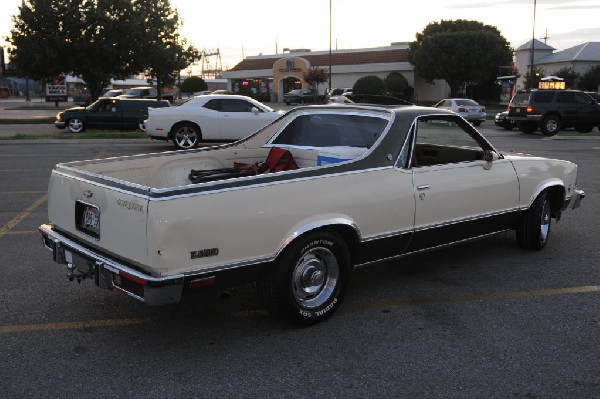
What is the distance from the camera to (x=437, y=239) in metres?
5.20

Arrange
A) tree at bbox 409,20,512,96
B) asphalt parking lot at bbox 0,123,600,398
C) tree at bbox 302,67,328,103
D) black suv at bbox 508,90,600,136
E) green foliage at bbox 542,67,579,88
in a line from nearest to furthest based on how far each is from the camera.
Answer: asphalt parking lot at bbox 0,123,600,398 → black suv at bbox 508,90,600,136 → tree at bbox 409,20,512,96 → green foliage at bbox 542,67,579,88 → tree at bbox 302,67,328,103

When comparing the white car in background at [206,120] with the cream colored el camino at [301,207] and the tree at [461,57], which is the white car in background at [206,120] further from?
the tree at [461,57]

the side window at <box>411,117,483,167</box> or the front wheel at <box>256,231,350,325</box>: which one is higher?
the side window at <box>411,117,483,167</box>

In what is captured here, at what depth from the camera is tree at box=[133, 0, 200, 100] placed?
34.7 meters

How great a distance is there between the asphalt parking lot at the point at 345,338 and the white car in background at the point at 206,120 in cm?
1081

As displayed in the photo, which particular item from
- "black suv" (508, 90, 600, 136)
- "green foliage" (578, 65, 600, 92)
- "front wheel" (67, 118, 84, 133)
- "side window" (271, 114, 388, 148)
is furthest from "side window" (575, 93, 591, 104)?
"green foliage" (578, 65, 600, 92)

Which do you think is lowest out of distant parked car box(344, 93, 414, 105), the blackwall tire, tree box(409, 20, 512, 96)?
the blackwall tire

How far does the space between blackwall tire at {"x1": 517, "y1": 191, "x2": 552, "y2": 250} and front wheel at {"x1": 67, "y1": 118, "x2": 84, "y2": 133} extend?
19709mm

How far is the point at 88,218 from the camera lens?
168 inches

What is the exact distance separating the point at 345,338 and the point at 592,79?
64497 millimetres

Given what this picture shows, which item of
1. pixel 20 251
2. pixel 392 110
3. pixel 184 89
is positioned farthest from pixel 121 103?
pixel 184 89

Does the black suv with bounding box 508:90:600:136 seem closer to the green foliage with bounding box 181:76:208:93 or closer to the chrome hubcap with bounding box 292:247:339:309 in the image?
the chrome hubcap with bounding box 292:247:339:309

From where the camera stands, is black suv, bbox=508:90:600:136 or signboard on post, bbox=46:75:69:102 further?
signboard on post, bbox=46:75:69:102

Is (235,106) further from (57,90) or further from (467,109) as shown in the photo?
(57,90)
